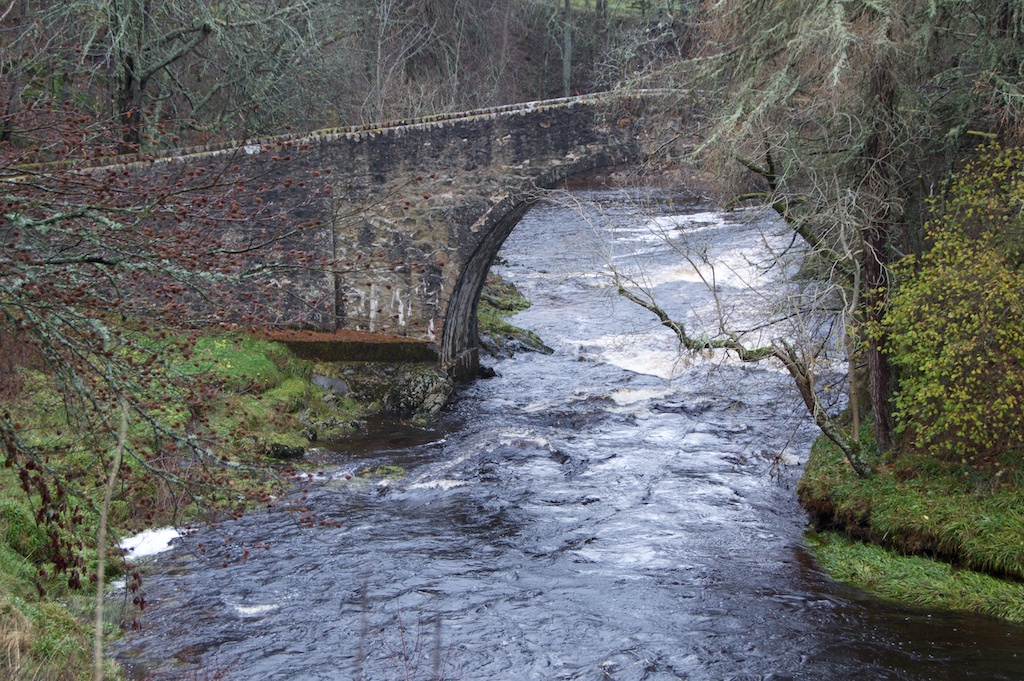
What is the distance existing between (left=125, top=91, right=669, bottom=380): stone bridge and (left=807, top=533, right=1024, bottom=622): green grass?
21.7 ft

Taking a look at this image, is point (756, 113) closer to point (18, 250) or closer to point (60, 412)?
point (18, 250)

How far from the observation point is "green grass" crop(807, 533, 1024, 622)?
8.62 metres

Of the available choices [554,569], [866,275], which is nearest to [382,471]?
[554,569]

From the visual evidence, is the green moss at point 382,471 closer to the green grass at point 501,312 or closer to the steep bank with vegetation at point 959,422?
the steep bank with vegetation at point 959,422

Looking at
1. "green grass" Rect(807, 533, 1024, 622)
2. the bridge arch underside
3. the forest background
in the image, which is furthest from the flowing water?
the bridge arch underside

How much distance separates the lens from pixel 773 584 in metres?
9.27

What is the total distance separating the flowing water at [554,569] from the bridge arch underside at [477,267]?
137 centimetres

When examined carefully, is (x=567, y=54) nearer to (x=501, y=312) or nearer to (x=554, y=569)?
(x=501, y=312)

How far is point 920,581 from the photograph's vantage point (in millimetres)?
9062

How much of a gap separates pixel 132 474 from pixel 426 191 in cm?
656

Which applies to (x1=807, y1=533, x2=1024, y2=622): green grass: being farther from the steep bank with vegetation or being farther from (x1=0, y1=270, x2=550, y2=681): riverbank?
(x1=0, y1=270, x2=550, y2=681): riverbank

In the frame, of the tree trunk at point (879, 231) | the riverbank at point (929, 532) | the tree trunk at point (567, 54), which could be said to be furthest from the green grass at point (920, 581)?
the tree trunk at point (567, 54)

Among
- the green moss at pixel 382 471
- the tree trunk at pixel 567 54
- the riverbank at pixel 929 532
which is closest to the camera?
the riverbank at pixel 929 532

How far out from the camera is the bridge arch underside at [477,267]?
14648mm
